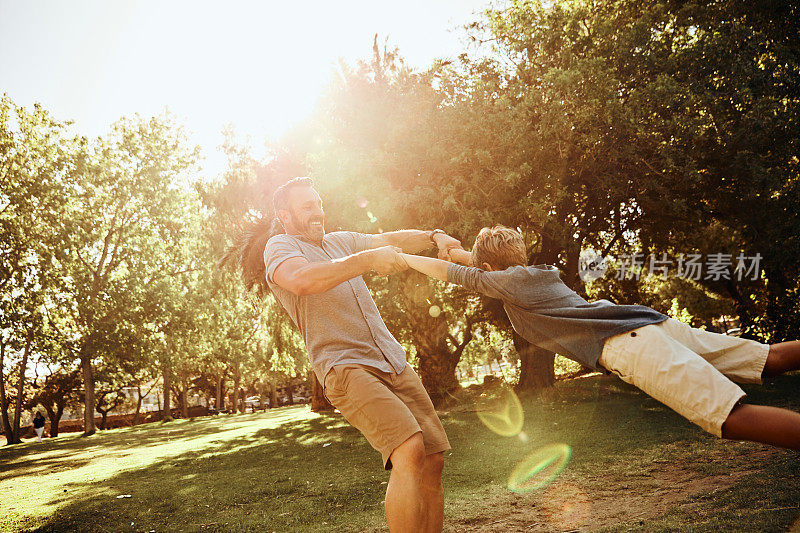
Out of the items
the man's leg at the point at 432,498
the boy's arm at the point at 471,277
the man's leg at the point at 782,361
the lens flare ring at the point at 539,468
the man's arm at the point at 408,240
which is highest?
the man's arm at the point at 408,240

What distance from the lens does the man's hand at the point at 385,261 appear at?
3.53 m

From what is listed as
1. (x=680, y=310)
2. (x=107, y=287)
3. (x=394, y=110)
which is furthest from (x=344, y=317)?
(x=107, y=287)

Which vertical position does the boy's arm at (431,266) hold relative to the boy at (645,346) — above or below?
above

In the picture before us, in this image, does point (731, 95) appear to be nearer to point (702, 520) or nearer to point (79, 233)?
point (702, 520)

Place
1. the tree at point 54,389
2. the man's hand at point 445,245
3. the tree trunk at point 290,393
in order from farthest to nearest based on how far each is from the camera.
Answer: the tree trunk at point 290,393 < the tree at point 54,389 < the man's hand at point 445,245

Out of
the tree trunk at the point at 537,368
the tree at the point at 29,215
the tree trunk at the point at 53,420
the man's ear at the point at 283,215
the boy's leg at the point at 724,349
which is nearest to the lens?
the boy's leg at the point at 724,349

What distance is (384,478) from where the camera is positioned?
26.1 ft

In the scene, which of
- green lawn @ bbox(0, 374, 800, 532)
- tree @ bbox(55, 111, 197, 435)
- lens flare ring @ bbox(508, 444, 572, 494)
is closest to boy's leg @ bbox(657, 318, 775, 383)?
green lawn @ bbox(0, 374, 800, 532)

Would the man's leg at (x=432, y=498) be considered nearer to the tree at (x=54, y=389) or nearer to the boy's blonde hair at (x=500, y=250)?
the boy's blonde hair at (x=500, y=250)

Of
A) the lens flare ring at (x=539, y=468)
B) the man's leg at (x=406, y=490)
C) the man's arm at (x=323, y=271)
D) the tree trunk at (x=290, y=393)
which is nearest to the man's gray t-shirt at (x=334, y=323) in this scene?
the man's arm at (x=323, y=271)

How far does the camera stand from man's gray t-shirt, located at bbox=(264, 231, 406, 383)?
11.9 feet

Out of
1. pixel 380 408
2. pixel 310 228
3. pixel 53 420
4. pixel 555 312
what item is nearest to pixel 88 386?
pixel 53 420

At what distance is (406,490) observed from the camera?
10.6 ft

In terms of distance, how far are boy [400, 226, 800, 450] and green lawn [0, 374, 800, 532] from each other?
4.60ft
